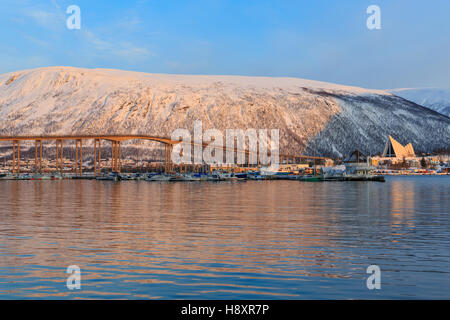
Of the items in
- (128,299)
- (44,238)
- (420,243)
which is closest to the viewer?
(128,299)

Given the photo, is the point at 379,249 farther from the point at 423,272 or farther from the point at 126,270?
the point at 126,270

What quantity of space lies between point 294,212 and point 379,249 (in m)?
17.1

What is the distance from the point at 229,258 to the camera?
17.3 meters

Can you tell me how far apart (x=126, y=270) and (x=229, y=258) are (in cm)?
340

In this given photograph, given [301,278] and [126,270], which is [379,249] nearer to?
[301,278]

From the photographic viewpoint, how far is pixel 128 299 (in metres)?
12.1

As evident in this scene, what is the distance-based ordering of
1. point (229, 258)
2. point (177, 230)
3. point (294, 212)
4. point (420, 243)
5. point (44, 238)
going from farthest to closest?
point (294, 212) → point (177, 230) → point (44, 238) → point (420, 243) → point (229, 258)
